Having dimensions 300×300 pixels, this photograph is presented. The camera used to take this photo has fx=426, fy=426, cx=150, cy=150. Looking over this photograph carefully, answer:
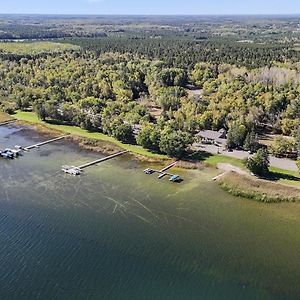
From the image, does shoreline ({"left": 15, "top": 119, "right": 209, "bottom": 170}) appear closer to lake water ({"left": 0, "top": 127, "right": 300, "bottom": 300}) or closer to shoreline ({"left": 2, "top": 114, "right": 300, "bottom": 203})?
shoreline ({"left": 2, "top": 114, "right": 300, "bottom": 203})

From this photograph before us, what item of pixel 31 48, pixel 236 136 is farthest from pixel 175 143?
pixel 31 48

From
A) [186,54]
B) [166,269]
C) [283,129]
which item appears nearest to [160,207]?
[166,269]

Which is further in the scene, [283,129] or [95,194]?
[283,129]

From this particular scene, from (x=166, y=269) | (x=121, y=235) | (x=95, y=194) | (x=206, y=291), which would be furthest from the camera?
(x=95, y=194)

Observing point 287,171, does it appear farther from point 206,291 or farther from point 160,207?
point 206,291

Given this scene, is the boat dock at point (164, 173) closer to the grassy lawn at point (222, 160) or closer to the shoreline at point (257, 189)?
the grassy lawn at point (222, 160)

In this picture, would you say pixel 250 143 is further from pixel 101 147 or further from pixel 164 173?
pixel 101 147

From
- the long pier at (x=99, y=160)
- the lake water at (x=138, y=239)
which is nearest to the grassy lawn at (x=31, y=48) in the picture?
the long pier at (x=99, y=160)
